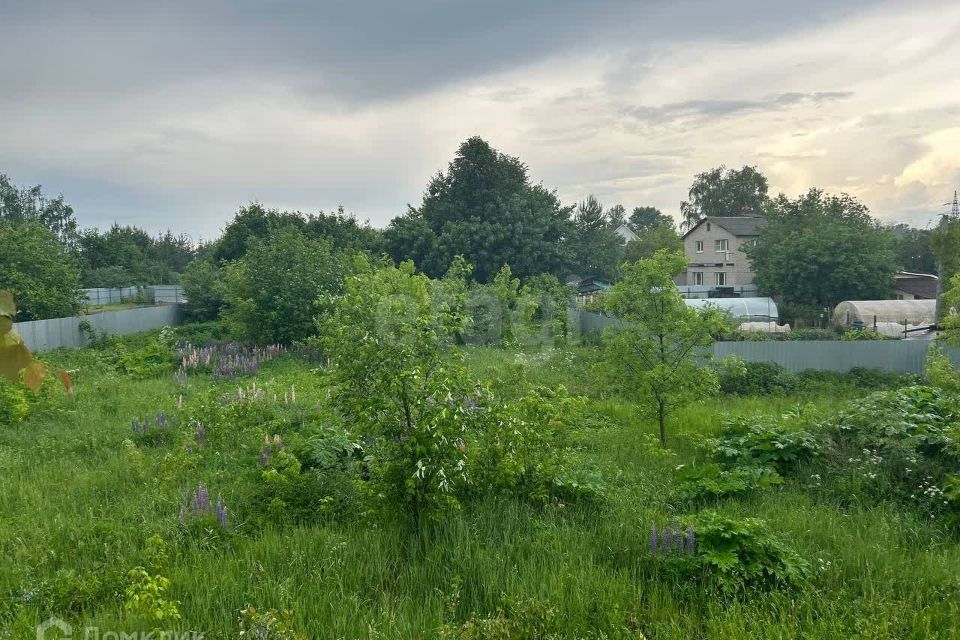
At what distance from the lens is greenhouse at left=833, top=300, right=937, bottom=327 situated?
25000mm

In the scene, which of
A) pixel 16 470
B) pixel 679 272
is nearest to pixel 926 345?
pixel 679 272

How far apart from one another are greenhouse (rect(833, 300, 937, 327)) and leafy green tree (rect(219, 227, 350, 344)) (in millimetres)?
21098

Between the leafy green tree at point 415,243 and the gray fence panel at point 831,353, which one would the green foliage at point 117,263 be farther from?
the gray fence panel at point 831,353

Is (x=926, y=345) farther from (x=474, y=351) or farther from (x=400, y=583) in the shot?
(x=400, y=583)

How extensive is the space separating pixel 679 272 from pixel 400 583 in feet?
20.1

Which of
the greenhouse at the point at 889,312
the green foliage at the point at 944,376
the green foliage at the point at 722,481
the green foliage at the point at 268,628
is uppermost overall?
the greenhouse at the point at 889,312

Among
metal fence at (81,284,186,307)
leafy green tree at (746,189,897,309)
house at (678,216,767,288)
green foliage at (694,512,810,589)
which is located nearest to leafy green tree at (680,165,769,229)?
house at (678,216,767,288)

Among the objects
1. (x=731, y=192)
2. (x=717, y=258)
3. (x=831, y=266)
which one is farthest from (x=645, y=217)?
(x=831, y=266)

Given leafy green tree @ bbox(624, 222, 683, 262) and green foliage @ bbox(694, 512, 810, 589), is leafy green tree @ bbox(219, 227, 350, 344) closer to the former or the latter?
green foliage @ bbox(694, 512, 810, 589)

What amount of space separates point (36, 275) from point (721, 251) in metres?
40.3

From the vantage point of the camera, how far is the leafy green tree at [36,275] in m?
19.4

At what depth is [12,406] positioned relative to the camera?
30.2 feet

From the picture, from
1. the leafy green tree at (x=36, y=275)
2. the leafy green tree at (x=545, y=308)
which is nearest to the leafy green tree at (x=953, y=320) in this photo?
the leafy green tree at (x=545, y=308)

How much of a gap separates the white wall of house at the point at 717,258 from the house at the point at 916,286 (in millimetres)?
9416
